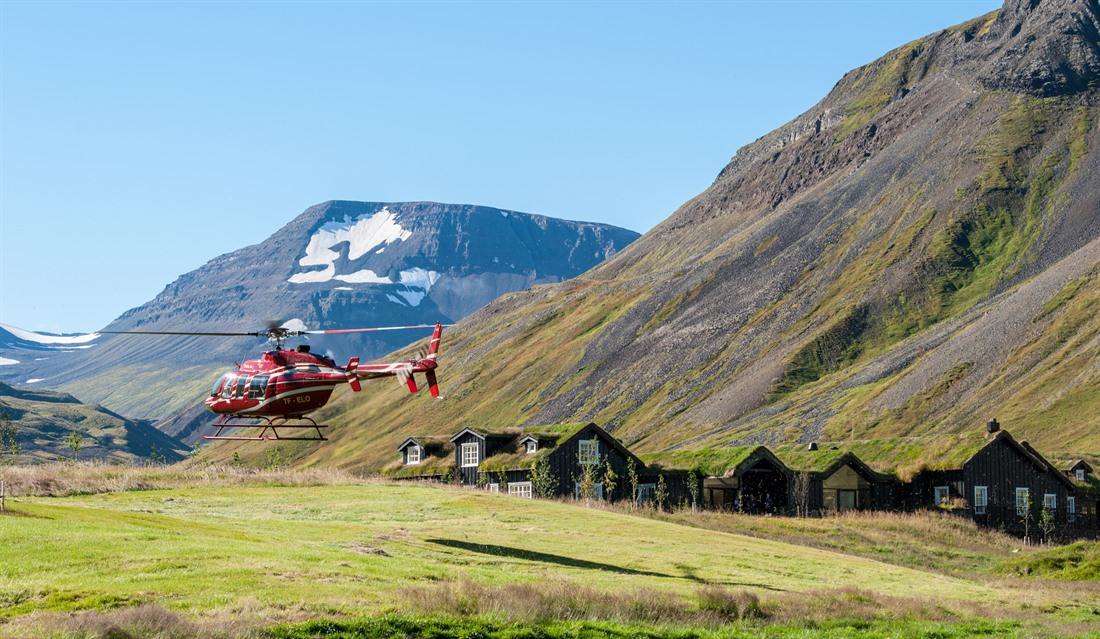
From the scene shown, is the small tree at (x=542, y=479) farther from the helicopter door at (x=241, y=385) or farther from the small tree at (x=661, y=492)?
the helicopter door at (x=241, y=385)

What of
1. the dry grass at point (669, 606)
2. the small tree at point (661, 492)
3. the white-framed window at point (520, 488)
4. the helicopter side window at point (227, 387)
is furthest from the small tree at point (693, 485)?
the dry grass at point (669, 606)

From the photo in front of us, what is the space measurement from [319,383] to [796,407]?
145 metres

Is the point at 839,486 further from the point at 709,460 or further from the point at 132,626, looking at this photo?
the point at 132,626

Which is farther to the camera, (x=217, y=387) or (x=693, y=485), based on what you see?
(x=693, y=485)

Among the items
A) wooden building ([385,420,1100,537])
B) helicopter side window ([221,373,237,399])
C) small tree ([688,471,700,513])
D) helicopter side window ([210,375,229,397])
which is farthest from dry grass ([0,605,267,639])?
small tree ([688,471,700,513])

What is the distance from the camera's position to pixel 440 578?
40312 mm

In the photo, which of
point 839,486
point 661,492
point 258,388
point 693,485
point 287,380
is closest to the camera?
point 287,380

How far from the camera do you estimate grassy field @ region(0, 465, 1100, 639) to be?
32250 mm

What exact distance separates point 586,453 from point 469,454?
12.5m

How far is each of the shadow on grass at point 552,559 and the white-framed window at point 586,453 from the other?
42156mm

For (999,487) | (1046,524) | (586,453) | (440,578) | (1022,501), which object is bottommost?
(1046,524)

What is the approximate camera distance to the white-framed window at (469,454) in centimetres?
10262

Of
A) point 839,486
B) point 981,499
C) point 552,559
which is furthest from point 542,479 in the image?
point 552,559

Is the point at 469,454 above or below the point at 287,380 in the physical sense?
below
